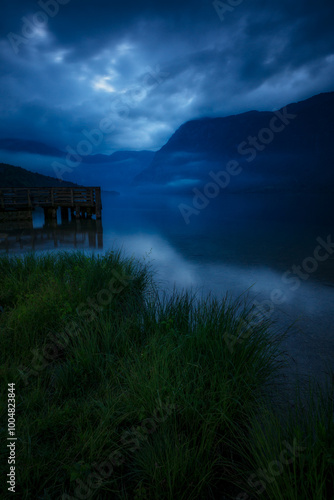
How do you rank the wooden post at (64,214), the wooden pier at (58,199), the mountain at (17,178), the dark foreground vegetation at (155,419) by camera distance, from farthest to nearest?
the mountain at (17,178), the wooden post at (64,214), the wooden pier at (58,199), the dark foreground vegetation at (155,419)

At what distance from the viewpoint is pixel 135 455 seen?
8.94 feet

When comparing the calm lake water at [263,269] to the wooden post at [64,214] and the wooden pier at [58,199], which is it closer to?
the wooden pier at [58,199]

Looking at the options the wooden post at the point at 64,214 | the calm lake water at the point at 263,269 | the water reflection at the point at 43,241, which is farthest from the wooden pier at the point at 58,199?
the water reflection at the point at 43,241

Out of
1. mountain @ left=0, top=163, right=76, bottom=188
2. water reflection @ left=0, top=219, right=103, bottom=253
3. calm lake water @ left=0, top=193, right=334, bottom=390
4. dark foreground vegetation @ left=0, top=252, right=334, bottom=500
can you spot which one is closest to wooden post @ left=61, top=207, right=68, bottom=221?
calm lake water @ left=0, top=193, right=334, bottom=390

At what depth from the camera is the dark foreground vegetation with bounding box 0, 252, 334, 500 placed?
7.69 ft

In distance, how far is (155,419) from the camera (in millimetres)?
2945

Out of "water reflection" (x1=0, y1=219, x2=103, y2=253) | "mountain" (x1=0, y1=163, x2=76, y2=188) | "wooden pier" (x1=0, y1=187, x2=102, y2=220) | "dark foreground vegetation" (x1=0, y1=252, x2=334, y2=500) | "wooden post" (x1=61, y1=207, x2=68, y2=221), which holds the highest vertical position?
"mountain" (x1=0, y1=163, x2=76, y2=188)

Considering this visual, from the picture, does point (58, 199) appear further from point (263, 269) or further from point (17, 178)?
point (17, 178)

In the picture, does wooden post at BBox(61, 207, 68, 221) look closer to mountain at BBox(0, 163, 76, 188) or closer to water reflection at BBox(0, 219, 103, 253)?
water reflection at BBox(0, 219, 103, 253)

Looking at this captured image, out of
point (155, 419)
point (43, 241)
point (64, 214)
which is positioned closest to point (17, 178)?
point (64, 214)

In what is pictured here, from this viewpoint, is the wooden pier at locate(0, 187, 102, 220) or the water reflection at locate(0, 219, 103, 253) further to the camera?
the wooden pier at locate(0, 187, 102, 220)

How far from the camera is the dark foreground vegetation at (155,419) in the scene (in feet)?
7.69

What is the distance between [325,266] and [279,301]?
19.8 ft

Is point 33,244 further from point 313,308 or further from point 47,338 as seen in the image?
point 313,308
